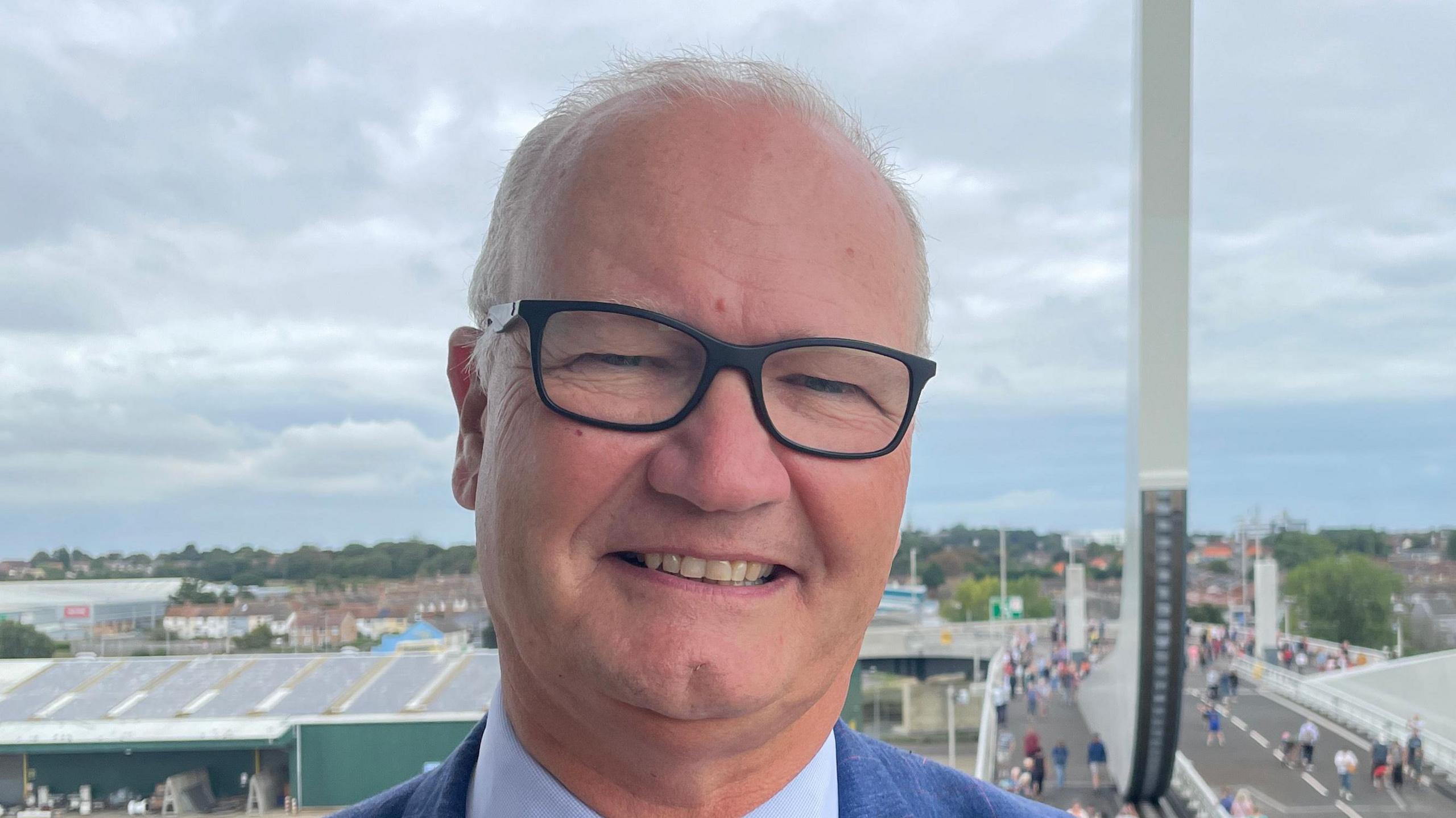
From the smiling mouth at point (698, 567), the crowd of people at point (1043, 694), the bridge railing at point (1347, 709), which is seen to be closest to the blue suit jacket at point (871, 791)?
the smiling mouth at point (698, 567)

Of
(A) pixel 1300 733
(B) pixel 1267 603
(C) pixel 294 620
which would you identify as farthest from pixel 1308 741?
(C) pixel 294 620

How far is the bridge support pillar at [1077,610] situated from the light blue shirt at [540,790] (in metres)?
5.39

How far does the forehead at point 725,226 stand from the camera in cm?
57

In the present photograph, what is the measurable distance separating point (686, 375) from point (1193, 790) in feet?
22.3

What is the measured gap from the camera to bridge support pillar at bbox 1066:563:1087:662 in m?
5.93

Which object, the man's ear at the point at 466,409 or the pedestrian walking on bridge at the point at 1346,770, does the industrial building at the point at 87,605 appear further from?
the pedestrian walking on bridge at the point at 1346,770

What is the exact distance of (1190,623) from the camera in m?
5.73

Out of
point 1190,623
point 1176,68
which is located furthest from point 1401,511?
point 1176,68

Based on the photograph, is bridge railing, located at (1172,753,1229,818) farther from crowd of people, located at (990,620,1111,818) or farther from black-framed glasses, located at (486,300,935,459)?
black-framed glasses, located at (486,300,935,459)

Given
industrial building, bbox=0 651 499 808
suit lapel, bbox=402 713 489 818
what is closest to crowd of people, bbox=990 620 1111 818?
industrial building, bbox=0 651 499 808

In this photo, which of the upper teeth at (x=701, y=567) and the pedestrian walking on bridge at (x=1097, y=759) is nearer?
the upper teeth at (x=701, y=567)

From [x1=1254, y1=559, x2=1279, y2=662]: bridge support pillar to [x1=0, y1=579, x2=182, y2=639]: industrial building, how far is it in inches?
205

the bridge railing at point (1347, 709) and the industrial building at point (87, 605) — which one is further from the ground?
the industrial building at point (87, 605)

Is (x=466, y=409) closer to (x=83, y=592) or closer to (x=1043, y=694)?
Result: (x=83, y=592)
